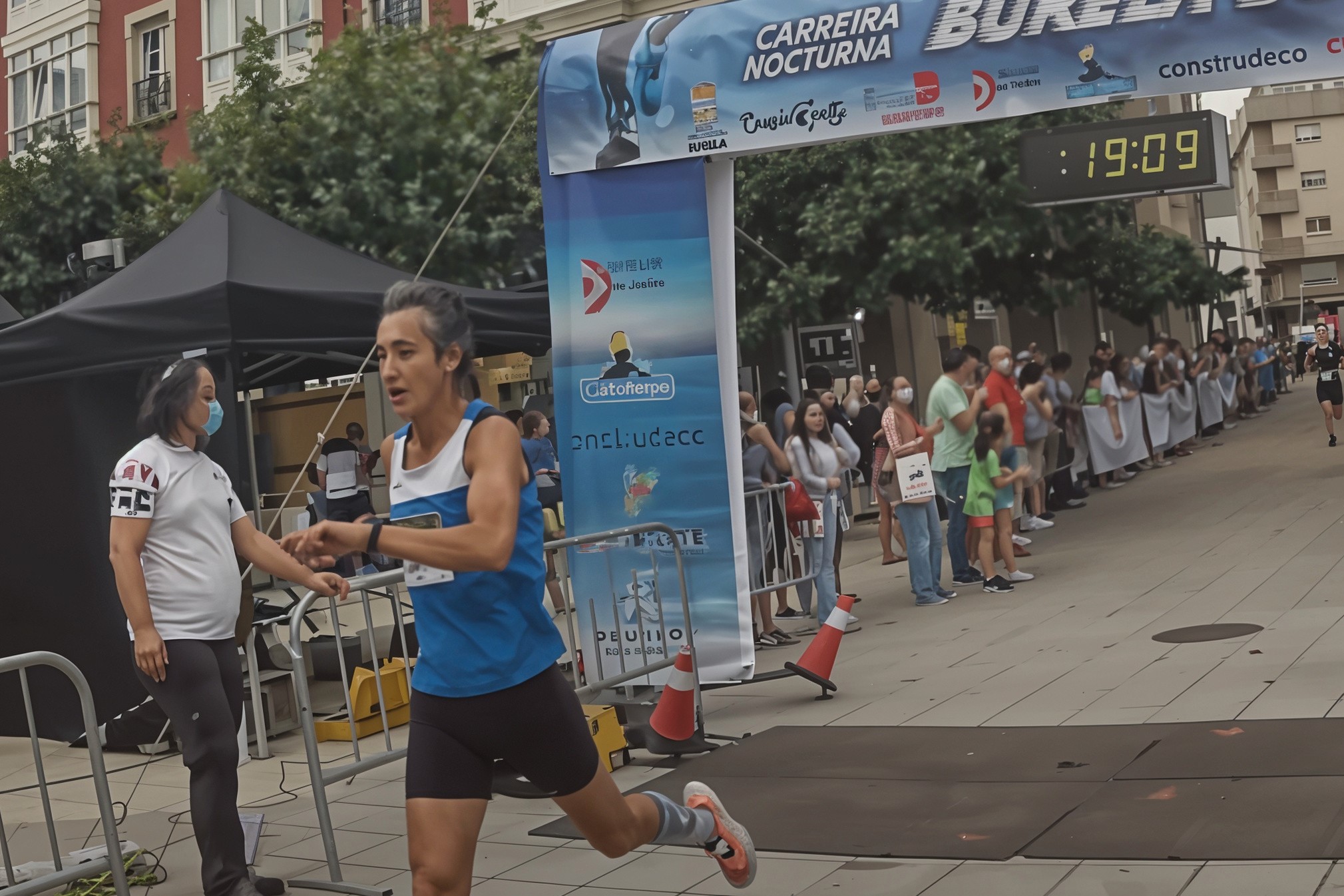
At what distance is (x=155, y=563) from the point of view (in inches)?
198

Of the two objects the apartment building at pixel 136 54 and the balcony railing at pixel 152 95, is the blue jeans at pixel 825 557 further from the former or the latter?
the balcony railing at pixel 152 95

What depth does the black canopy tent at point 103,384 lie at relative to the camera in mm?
8609

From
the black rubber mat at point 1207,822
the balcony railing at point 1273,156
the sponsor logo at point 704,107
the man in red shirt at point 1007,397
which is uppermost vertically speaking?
the balcony railing at point 1273,156

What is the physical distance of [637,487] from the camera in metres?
8.60

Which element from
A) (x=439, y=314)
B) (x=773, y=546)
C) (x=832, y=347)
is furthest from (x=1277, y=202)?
(x=439, y=314)

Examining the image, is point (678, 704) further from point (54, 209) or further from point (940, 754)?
point (54, 209)

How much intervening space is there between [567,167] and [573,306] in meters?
0.85

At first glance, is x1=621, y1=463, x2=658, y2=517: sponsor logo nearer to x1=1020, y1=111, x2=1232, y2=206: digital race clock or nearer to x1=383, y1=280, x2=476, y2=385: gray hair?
x1=1020, y1=111, x2=1232, y2=206: digital race clock

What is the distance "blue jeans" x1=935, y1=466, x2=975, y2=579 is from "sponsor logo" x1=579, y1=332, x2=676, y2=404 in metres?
4.21

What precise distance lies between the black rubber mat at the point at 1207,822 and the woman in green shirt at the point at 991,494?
244 inches

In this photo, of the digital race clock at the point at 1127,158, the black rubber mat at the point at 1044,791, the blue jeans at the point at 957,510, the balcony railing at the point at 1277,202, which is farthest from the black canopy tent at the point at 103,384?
the balcony railing at the point at 1277,202

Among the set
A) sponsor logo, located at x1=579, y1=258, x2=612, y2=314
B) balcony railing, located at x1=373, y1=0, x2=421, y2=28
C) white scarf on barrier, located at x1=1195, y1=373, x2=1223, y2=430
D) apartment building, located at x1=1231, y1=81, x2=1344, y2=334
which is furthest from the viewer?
apartment building, located at x1=1231, y1=81, x2=1344, y2=334

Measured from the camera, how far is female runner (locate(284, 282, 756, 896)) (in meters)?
3.45

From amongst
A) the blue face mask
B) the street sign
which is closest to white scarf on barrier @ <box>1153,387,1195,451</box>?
the street sign
